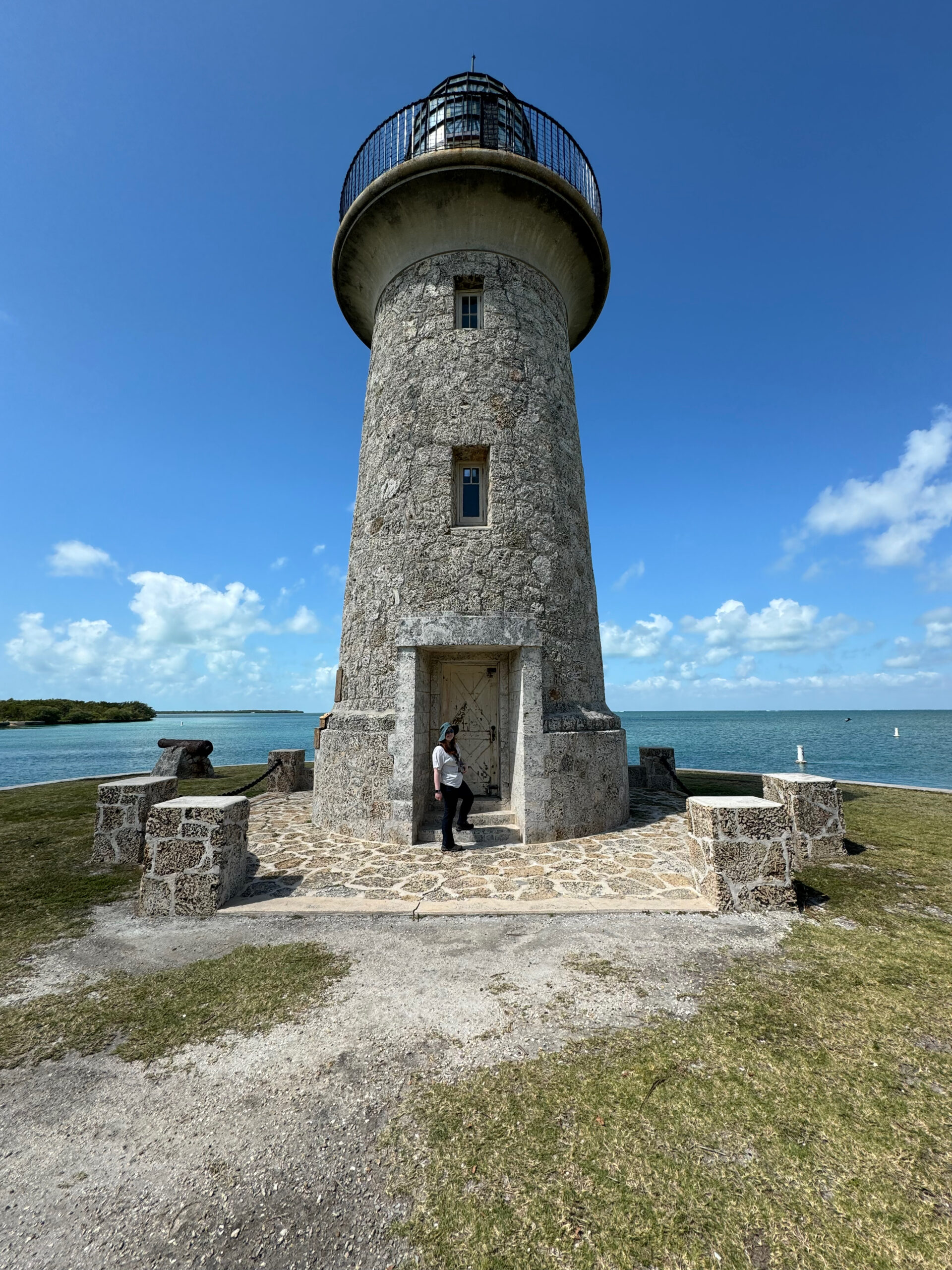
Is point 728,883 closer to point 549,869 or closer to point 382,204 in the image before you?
point 549,869

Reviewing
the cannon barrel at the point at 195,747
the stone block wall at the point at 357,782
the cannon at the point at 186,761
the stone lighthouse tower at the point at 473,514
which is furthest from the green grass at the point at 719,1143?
the cannon barrel at the point at 195,747

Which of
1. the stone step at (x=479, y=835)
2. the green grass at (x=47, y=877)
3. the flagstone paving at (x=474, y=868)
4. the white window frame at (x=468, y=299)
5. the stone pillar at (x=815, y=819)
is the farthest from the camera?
the white window frame at (x=468, y=299)

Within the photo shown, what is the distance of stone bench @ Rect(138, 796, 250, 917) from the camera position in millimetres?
5469

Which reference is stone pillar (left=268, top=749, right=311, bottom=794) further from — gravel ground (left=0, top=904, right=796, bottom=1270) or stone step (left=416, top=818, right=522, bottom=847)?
gravel ground (left=0, top=904, right=796, bottom=1270)

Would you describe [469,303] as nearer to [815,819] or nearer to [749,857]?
[749,857]

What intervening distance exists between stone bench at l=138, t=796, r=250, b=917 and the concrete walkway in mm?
319

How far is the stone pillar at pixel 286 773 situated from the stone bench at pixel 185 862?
738cm

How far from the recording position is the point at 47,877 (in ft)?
22.1

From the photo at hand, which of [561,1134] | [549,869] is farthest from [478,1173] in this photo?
[549,869]

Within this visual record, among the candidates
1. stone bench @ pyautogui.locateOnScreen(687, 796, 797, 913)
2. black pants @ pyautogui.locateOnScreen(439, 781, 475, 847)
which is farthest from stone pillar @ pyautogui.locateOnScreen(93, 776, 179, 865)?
stone bench @ pyautogui.locateOnScreen(687, 796, 797, 913)

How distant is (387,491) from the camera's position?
9680 mm

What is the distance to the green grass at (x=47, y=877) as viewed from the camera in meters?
5.07

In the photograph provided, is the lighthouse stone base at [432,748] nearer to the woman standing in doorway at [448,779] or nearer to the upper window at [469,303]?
the woman standing in doorway at [448,779]

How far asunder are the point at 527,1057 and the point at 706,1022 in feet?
4.14
